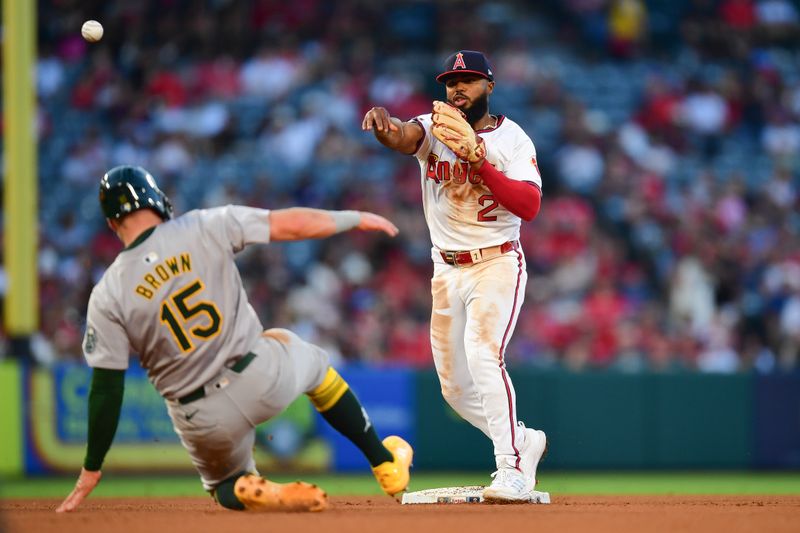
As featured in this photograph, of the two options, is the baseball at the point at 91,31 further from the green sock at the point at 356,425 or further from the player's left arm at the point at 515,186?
the green sock at the point at 356,425

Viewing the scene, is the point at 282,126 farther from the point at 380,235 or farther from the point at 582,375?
the point at 582,375

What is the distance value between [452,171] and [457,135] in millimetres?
380

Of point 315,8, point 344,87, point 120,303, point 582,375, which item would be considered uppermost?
point 315,8

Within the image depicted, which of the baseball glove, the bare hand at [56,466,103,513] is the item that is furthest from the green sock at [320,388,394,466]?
the baseball glove

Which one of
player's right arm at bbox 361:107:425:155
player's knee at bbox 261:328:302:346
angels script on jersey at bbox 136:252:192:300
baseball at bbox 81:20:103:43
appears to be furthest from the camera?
baseball at bbox 81:20:103:43

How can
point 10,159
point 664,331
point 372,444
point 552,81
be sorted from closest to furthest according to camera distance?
point 372,444, point 10,159, point 664,331, point 552,81

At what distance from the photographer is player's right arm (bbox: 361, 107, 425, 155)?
20.6 feet

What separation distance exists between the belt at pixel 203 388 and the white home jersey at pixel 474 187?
59.5 inches

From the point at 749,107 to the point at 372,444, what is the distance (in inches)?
464

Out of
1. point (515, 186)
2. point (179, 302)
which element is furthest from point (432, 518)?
point (515, 186)

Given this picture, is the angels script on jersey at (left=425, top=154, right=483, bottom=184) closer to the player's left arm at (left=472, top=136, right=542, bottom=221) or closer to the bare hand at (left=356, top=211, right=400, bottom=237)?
the player's left arm at (left=472, top=136, right=542, bottom=221)

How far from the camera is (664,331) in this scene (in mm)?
13125

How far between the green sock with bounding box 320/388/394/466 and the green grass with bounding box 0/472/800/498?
3336 mm

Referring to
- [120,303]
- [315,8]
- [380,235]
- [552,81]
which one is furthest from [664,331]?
[120,303]
